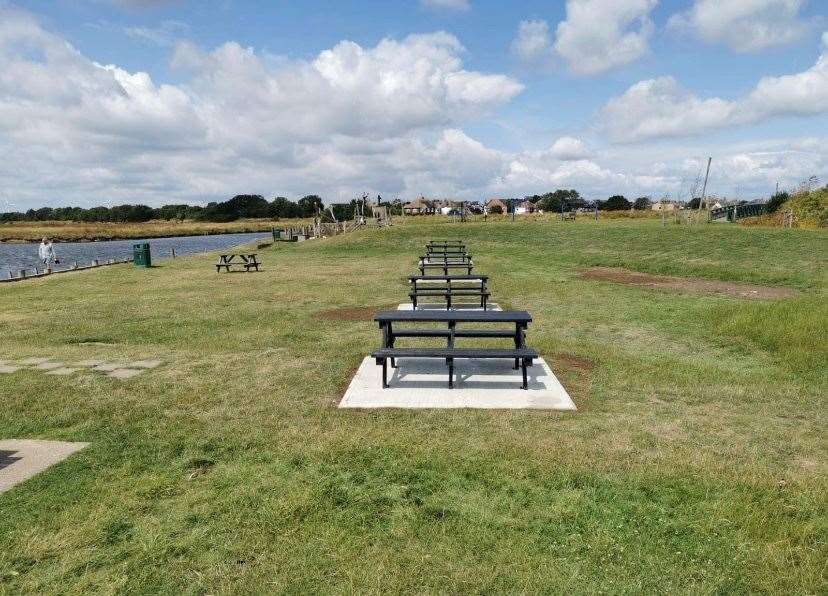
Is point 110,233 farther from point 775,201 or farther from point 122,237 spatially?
point 775,201

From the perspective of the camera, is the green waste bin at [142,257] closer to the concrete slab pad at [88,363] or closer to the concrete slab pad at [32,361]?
the concrete slab pad at [32,361]

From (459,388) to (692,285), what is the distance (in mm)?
11434

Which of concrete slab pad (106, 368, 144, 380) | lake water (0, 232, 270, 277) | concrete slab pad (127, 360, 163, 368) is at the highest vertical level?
concrete slab pad (106, 368, 144, 380)

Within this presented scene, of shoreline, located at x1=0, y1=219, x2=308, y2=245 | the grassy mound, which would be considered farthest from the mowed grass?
shoreline, located at x1=0, y1=219, x2=308, y2=245

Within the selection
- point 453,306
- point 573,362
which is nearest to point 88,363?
point 573,362

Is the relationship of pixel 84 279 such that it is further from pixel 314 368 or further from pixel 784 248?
pixel 784 248

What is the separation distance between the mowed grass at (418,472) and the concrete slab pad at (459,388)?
245 millimetres

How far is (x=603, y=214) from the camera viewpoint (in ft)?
189

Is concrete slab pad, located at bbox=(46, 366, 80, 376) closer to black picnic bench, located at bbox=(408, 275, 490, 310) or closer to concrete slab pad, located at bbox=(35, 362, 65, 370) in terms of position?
concrete slab pad, located at bbox=(35, 362, 65, 370)

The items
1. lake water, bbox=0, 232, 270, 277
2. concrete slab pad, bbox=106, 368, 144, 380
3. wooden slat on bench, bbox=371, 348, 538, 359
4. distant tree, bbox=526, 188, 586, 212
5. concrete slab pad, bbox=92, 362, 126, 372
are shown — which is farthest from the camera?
distant tree, bbox=526, 188, 586, 212

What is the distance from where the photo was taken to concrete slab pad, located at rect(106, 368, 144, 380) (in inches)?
254

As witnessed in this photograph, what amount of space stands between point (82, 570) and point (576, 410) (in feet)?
13.4

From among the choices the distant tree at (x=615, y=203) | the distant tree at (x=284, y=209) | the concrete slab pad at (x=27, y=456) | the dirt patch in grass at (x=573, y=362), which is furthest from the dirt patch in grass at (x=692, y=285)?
the distant tree at (x=284, y=209)

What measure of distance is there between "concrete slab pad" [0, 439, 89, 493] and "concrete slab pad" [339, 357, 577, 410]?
233 cm
